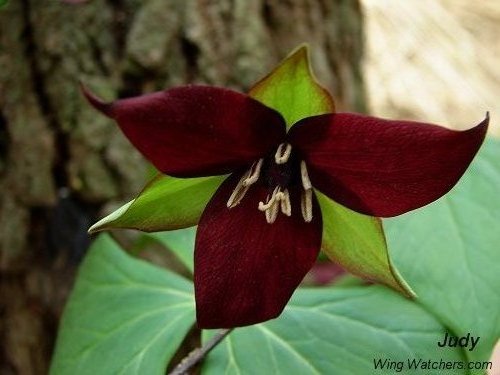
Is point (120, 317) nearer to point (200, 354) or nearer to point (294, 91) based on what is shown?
point (200, 354)

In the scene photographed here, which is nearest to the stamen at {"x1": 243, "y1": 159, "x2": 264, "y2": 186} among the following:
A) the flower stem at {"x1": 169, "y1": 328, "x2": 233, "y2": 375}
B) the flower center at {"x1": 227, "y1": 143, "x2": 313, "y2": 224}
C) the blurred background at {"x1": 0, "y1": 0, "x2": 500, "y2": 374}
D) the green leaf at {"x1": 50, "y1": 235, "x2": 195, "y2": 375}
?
the flower center at {"x1": 227, "y1": 143, "x2": 313, "y2": 224}

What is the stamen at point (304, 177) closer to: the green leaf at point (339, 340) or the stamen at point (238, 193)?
the stamen at point (238, 193)

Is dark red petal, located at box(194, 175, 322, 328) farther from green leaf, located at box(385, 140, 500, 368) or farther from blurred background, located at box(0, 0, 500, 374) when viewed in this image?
blurred background, located at box(0, 0, 500, 374)

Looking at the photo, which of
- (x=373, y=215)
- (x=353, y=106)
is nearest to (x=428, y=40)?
(x=353, y=106)

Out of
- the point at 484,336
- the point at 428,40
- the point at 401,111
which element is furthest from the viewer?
the point at 428,40

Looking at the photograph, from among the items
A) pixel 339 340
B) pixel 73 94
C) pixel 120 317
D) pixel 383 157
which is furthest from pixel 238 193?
pixel 73 94

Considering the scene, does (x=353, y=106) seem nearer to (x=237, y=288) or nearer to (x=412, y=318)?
(x=412, y=318)

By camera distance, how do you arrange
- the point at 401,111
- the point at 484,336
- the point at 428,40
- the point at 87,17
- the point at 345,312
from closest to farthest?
the point at 484,336
the point at 345,312
the point at 87,17
the point at 401,111
the point at 428,40
